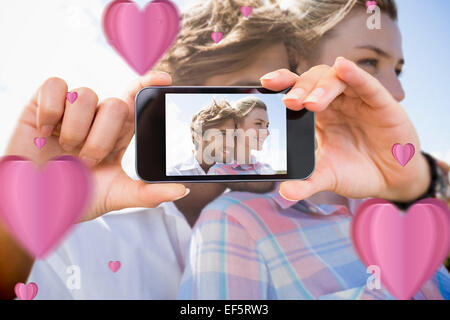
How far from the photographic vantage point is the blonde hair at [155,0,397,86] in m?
0.73

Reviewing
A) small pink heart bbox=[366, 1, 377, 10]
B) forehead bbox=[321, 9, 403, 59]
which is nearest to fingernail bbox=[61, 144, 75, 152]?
forehead bbox=[321, 9, 403, 59]

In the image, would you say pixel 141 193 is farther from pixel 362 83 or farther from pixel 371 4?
pixel 371 4

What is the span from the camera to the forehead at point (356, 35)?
74 cm

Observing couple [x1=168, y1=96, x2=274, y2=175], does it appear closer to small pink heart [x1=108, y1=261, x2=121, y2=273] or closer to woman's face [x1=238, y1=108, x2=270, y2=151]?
woman's face [x1=238, y1=108, x2=270, y2=151]

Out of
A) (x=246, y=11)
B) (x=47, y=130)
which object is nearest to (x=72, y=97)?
(x=47, y=130)

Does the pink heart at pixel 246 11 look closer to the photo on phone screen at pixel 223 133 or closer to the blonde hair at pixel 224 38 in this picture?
the blonde hair at pixel 224 38

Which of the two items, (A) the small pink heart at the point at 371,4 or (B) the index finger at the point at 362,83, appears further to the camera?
(A) the small pink heart at the point at 371,4

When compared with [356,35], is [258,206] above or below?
below

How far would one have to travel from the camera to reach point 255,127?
65cm

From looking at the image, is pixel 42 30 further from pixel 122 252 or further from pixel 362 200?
pixel 362 200

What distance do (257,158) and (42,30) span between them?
1.80 ft

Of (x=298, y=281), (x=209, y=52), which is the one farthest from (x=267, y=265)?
(x=209, y=52)

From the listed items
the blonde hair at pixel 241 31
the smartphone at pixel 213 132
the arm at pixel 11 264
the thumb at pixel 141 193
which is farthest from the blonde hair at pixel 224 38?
the arm at pixel 11 264

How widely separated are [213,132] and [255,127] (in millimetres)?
81
